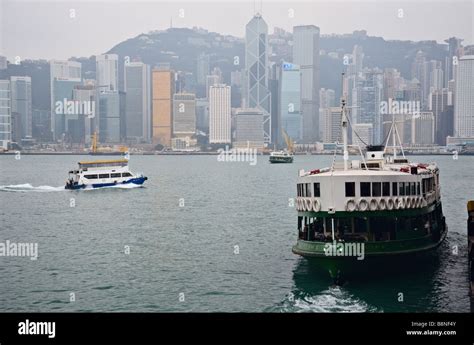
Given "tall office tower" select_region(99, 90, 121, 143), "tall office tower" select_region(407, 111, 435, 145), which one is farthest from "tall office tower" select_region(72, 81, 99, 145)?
"tall office tower" select_region(407, 111, 435, 145)

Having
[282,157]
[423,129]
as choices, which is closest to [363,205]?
[423,129]

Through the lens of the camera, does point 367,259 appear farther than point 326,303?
Yes

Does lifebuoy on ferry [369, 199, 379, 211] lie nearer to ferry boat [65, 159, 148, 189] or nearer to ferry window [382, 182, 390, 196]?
ferry window [382, 182, 390, 196]

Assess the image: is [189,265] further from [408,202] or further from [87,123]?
[87,123]

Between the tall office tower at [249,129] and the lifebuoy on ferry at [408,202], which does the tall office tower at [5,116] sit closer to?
the lifebuoy on ferry at [408,202]

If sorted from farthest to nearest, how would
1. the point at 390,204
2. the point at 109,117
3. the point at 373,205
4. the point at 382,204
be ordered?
the point at 109,117 < the point at 390,204 < the point at 382,204 < the point at 373,205

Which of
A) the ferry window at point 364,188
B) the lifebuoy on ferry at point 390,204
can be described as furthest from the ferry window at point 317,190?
the lifebuoy on ferry at point 390,204
